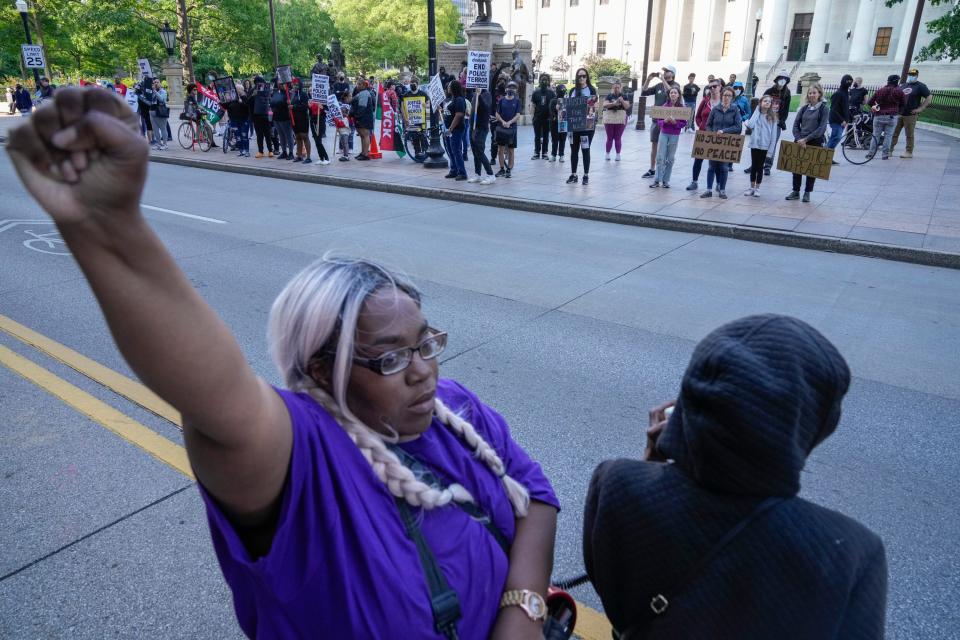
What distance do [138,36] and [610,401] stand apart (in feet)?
123

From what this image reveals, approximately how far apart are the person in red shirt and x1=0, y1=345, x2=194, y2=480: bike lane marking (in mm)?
16314

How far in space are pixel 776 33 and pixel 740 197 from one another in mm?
45358

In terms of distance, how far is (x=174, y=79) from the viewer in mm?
33438

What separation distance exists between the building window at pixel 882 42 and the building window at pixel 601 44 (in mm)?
21506

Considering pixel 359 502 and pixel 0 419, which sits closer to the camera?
pixel 359 502

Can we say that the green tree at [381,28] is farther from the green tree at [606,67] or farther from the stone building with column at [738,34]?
the green tree at [606,67]

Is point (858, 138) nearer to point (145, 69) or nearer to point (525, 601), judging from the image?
point (525, 601)

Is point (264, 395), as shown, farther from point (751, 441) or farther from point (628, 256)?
point (628, 256)

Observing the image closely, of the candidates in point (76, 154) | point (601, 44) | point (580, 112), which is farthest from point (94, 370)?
point (601, 44)

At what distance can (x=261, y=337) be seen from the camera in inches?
211

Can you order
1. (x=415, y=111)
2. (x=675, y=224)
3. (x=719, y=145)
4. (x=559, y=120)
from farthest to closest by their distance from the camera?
(x=415, y=111) < (x=559, y=120) < (x=719, y=145) < (x=675, y=224)

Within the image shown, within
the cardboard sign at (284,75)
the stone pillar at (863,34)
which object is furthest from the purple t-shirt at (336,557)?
the stone pillar at (863,34)

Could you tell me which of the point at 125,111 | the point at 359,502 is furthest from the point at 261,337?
→ the point at 125,111

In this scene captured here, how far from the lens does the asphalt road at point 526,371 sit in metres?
2.80
